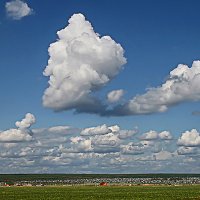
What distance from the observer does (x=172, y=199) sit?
226 ft

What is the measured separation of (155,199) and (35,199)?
57.3 feet

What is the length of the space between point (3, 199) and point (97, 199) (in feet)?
44.1

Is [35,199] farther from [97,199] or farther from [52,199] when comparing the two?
[97,199]

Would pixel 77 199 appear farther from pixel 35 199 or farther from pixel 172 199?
pixel 172 199

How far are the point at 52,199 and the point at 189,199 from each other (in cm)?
1946

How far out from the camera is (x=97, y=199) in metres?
69.7

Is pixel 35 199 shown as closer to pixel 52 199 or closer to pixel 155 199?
pixel 52 199

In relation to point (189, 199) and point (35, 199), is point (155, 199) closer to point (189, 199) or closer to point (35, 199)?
point (189, 199)

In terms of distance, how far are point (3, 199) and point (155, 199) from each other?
2169 cm

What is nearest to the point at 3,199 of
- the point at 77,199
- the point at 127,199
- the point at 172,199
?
the point at 77,199

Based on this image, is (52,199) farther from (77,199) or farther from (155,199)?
(155,199)

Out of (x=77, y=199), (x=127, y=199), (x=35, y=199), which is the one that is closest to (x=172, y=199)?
(x=127, y=199)

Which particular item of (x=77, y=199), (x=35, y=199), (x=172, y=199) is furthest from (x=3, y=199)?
(x=172, y=199)

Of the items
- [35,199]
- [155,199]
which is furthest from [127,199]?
[35,199]
